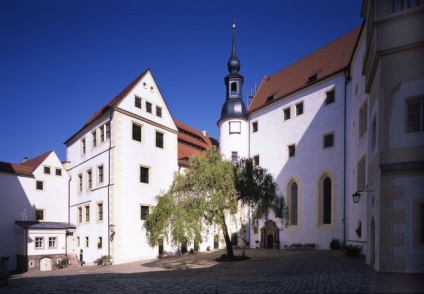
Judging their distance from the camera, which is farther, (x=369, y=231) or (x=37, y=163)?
(x=37, y=163)

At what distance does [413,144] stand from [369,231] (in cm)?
404

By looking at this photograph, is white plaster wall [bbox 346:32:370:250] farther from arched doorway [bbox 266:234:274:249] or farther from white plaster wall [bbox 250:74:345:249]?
arched doorway [bbox 266:234:274:249]

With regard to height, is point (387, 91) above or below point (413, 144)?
above

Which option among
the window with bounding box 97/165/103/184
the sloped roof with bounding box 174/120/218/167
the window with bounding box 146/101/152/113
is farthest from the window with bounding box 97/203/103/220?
the window with bounding box 146/101/152/113

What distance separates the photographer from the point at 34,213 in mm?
29047

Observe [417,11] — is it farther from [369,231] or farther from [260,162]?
[260,162]

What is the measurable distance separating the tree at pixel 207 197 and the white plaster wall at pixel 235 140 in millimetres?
13988

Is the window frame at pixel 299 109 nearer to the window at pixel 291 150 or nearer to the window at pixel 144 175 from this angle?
the window at pixel 291 150

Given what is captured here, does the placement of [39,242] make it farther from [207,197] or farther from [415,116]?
[415,116]

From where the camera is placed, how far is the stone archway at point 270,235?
96.0 feet

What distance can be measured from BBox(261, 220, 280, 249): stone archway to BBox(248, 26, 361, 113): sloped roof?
11634 millimetres

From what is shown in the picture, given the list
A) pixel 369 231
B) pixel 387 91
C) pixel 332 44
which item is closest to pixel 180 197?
pixel 369 231

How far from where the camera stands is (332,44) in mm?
31234

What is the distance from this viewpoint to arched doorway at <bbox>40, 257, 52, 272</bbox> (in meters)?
27.1
